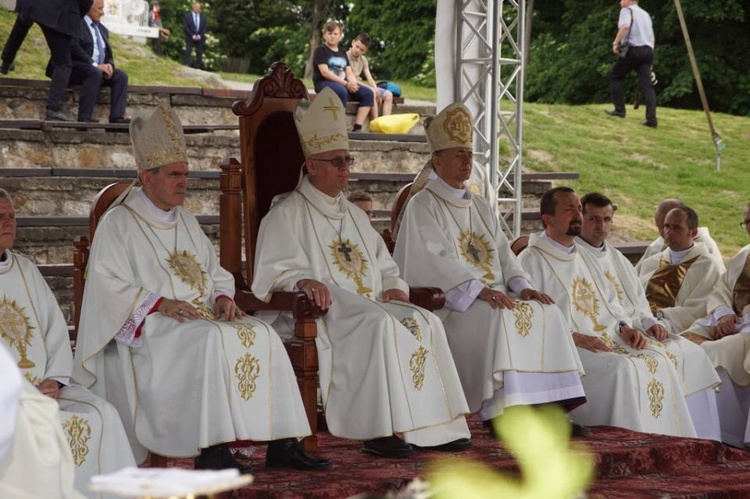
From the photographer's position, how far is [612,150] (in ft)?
52.7

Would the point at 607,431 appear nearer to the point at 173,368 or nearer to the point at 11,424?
the point at 173,368

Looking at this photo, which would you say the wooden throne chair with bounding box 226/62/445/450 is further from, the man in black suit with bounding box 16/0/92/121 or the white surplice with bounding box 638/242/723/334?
the man in black suit with bounding box 16/0/92/121

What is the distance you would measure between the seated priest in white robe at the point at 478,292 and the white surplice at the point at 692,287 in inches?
68.0

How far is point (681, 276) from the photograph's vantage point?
8227mm

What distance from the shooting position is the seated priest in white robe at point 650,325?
23.1 ft

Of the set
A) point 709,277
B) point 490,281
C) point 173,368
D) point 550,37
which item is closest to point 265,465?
point 173,368

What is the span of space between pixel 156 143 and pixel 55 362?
3.73 feet

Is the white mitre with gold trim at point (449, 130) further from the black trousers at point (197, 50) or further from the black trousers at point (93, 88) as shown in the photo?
the black trousers at point (197, 50)

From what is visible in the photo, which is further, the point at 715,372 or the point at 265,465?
the point at 715,372

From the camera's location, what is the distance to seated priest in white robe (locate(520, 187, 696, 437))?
659 centimetres

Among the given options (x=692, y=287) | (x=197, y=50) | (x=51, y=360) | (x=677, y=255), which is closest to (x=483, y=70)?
(x=677, y=255)

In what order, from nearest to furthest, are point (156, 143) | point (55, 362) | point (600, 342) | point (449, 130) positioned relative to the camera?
point (55, 362) < point (156, 143) < point (449, 130) < point (600, 342)

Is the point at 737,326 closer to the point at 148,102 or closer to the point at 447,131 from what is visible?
the point at 447,131

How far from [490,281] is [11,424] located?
14.8 ft
